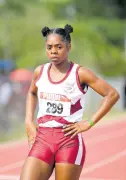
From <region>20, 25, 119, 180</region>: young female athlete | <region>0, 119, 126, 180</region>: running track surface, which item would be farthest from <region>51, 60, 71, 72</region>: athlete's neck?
<region>0, 119, 126, 180</region>: running track surface

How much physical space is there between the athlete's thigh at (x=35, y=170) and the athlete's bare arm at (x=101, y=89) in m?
0.56

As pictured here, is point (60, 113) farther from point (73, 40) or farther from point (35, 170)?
point (73, 40)

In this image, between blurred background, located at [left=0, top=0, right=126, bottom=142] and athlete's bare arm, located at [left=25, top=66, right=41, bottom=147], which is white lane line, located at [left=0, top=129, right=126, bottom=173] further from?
blurred background, located at [left=0, top=0, right=126, bottom=142]

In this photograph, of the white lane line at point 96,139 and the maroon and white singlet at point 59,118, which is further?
the white lane line at point 96,139

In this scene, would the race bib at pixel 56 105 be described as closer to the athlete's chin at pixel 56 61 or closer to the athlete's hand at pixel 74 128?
the athlete's hand at pixel 74 128

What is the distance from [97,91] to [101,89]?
0.04 m

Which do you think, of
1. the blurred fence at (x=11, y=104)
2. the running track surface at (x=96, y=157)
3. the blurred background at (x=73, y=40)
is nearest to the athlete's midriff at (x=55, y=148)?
the running track surface at (x=96, y=157)

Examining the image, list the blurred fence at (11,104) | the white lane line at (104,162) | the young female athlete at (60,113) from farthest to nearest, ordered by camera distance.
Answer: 1. the blurred fence at (11,104)
2. the white lane line at (104,162)
3. the young female athlete at (60,113)

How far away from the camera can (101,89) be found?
5227mm

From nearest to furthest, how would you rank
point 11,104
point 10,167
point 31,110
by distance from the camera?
point 31,110 < point 10,167 < point 11,104

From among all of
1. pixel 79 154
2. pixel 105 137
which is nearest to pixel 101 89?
pixel 79 154

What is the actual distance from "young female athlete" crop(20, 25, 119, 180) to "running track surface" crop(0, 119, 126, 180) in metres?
5.05

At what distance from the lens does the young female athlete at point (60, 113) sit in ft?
16.6

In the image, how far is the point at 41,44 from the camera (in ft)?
117
